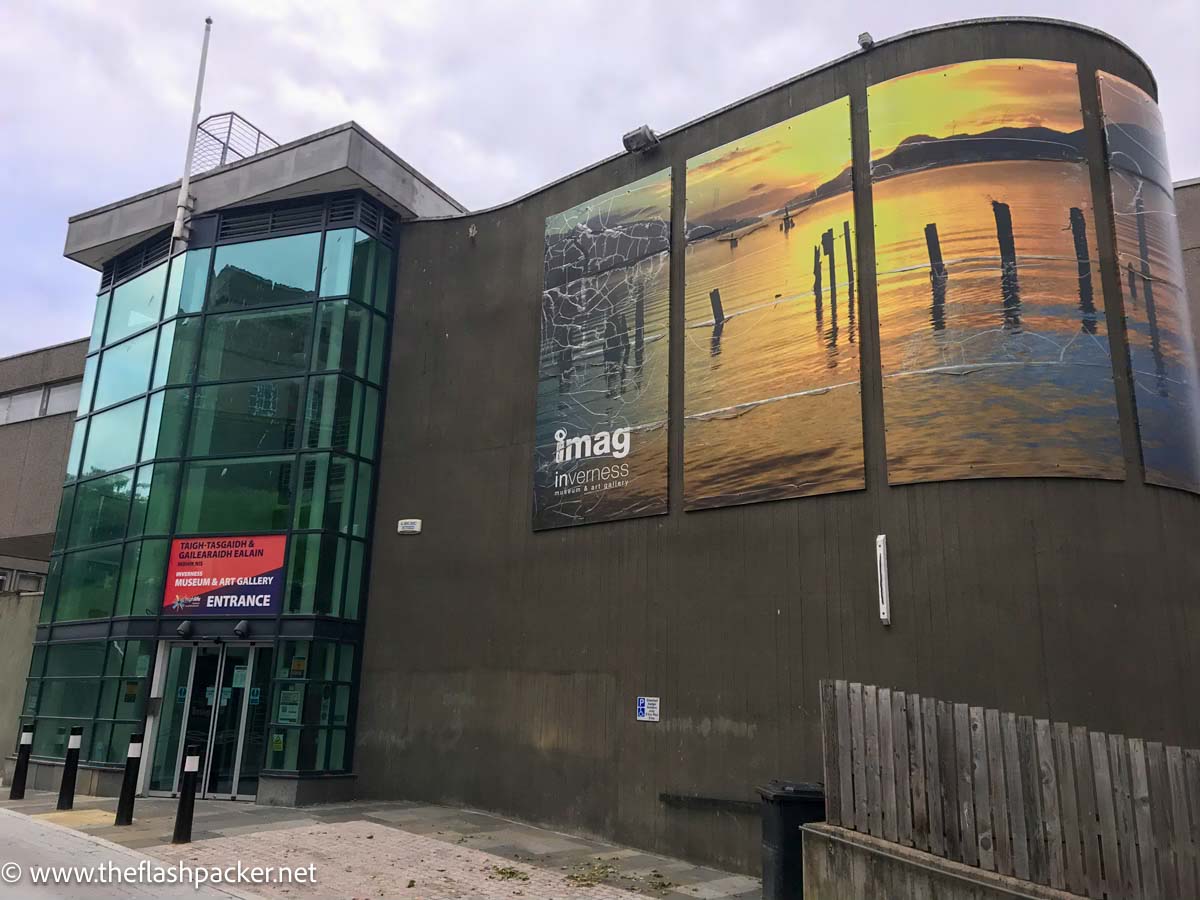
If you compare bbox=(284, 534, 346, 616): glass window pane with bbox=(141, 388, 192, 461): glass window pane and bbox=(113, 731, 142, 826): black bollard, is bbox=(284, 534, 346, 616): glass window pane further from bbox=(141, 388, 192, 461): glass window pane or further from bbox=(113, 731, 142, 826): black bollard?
bbox=(113, 731, 142, 826): black bollard

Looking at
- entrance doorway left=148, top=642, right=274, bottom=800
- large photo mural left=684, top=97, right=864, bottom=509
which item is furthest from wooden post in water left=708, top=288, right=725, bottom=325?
entrance doorway left=148, top=642, right=274, bottom=800

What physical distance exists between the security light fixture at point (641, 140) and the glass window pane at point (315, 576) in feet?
26.7

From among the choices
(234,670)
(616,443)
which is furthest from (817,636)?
(234,670)

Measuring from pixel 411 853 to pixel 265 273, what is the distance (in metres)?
11.0

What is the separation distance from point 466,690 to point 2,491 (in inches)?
660

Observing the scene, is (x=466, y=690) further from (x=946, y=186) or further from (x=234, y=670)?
(x=946, y=186)

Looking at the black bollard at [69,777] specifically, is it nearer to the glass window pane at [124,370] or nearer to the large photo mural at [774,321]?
the glass window pane at [124,370]

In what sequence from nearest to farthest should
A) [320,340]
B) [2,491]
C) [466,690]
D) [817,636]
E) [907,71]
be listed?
[817,636] → [907,71] → [466,690] → [320,340] → [2,491]

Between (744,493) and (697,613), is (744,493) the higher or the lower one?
the higher one

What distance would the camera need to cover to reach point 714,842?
438 inches

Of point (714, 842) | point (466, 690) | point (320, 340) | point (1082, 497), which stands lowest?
point (714, 842)

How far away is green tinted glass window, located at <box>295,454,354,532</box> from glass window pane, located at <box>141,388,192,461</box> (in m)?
2.59

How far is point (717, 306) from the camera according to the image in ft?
42.0

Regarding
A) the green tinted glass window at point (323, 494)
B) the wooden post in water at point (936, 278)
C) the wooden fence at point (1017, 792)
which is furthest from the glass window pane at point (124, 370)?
the wooden fence at point (1017, 792)
